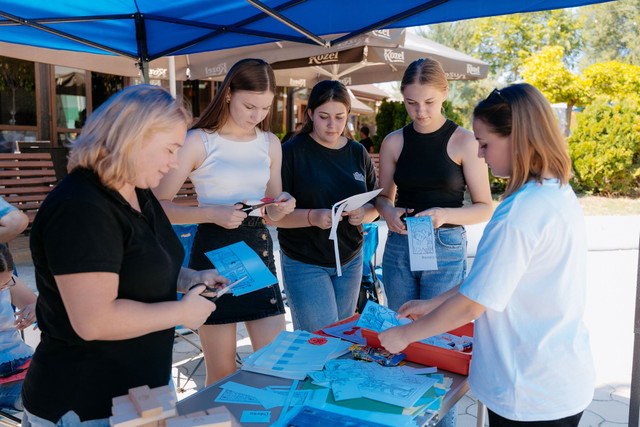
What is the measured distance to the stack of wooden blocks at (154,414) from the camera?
106cm

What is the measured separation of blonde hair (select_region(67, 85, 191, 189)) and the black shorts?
832mm

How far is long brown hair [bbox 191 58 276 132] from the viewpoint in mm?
2170

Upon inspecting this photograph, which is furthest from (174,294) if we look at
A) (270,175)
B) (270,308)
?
(270,175)

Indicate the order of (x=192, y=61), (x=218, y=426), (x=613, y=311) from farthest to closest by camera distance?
(x=192, y=61), (x=613, y=311), (x=218, y=426)

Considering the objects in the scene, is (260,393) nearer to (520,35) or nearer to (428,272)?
(428,272)

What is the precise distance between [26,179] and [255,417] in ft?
19.6

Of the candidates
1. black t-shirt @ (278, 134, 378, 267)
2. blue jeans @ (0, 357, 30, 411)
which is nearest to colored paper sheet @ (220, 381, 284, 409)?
black t-shirt @ (278, 134, 378, 267)

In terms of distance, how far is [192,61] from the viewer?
271 inches

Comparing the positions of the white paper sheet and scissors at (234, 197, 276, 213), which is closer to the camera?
scissors at (234, 197, 276, 213)

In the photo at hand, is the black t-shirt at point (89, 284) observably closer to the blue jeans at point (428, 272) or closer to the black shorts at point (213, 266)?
the black shorts at point (213, 266)

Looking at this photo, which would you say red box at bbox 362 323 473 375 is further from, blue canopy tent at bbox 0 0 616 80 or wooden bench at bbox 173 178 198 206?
wooden bench at bbox 173 178 198 206

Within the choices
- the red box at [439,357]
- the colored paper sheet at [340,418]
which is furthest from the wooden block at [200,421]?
the red box at [439,357]

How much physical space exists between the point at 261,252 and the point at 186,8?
57.2 inches

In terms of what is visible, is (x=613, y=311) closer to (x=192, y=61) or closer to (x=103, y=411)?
(x=103, y=411)
